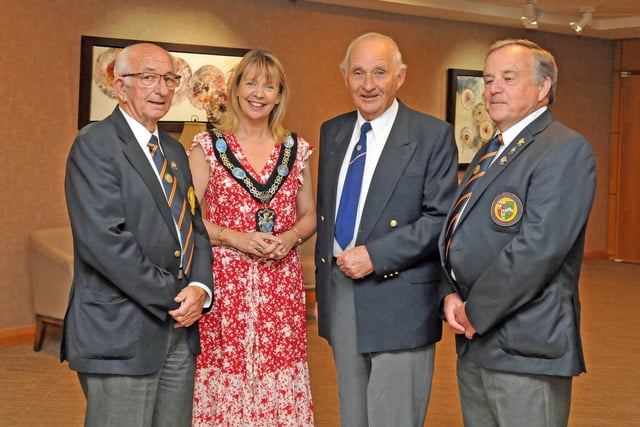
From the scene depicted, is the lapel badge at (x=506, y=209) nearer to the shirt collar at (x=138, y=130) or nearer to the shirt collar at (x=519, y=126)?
the shirt collar at (x=519, y=126)

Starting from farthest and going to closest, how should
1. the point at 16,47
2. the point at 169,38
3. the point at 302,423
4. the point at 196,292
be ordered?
the point at 169,38 < the point at 16,47 < the point at 302,423 < the point at 196,292

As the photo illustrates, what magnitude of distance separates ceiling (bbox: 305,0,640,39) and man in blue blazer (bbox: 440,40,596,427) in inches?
236

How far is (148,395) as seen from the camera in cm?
286

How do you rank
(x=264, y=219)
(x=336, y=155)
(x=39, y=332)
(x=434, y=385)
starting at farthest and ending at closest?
(x=39, y=332), (x=434, y=385), (x=264, y=219), (x=336, y=155)

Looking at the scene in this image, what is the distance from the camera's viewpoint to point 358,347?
3285 mm

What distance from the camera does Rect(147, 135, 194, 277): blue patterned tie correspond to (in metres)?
2.94

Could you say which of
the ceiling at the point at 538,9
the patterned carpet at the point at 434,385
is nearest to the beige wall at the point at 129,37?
the ceiling at the point at 538,9

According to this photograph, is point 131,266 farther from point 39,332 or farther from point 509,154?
point 39,332

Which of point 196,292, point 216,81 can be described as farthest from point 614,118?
point 196,292

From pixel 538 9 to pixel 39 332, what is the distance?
6386mm

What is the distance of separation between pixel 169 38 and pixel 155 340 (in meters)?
5.13

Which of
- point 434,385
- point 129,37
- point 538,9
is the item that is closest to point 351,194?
point 434,385

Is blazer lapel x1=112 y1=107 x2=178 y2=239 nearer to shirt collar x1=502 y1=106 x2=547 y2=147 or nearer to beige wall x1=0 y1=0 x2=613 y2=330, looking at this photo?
shirt collar x1=502 y1=106 x2=547 y2=147

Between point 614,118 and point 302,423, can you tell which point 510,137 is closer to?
point 302,423
